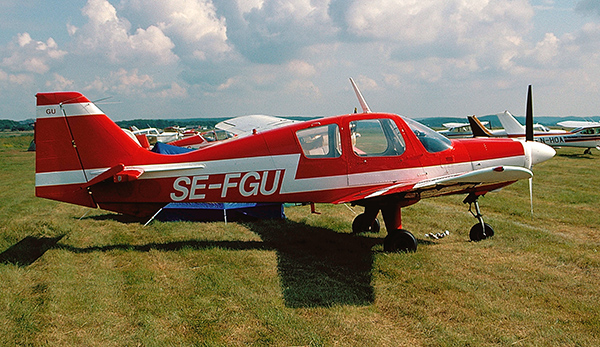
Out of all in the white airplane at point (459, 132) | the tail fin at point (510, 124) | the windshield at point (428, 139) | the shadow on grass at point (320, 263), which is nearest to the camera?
the shadow on grass at point (320, 263)

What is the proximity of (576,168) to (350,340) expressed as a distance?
57.9ft

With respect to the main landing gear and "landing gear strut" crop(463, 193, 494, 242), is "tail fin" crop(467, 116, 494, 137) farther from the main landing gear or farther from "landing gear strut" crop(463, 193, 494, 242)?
the main landing gear

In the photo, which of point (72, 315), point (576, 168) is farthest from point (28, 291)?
point (576, 168)

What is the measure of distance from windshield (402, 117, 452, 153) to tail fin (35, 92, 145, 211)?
13.5 ft

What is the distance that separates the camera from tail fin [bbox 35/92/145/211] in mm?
5184

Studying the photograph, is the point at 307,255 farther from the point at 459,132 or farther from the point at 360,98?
the point at 459,132

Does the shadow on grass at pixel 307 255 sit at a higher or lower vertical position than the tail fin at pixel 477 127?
lower

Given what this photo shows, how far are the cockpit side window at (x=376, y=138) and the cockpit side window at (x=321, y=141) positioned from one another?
10.0 inches

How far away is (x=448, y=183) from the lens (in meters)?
4.71

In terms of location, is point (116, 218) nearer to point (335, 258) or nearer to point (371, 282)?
point (335, 258)

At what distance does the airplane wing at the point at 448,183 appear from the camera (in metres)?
4.32

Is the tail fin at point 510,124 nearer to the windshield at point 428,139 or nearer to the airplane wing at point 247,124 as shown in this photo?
the airplane wing at point 247,124

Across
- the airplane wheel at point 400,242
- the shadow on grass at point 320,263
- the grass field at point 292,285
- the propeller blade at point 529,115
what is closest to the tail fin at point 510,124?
the grass field at point 292,285

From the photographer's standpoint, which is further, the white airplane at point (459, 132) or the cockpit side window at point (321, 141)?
the white airplane at point (459, 132)
